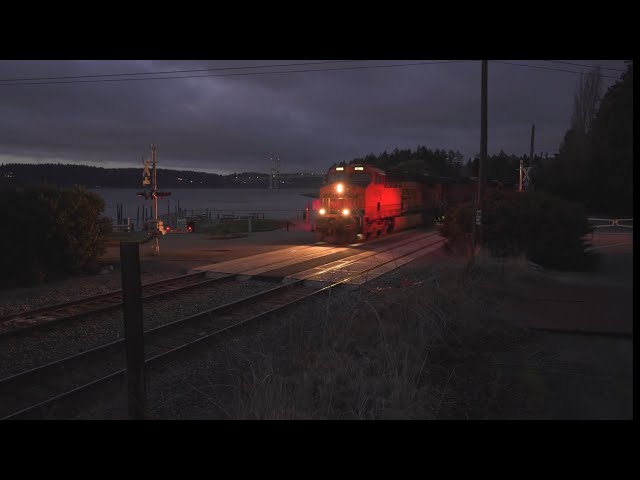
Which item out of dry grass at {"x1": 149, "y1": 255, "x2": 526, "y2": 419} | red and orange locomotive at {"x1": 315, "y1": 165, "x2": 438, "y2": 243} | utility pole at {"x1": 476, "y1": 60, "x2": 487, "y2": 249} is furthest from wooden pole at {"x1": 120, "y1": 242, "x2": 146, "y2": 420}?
red and orange locomotive at {"x1": 315, "y1": 165, "x2": 438, "y2": 243}

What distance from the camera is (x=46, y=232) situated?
52.4 ft

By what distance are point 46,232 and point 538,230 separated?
52.8 ft

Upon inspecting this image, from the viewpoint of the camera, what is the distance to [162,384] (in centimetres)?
700

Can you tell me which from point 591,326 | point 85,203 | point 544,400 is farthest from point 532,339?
point 85,203

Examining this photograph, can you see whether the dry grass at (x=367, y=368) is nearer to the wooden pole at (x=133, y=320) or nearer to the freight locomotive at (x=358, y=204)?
the wooden pole at (x=133, y=320)

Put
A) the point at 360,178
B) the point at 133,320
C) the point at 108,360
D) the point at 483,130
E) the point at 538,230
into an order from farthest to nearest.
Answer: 1. the point at 360,178
2. the point at 483,130
3. the point at 538,230
4. the point at 108,360
5. the point at 133,320

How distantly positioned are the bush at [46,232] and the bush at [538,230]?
13673 millimetres

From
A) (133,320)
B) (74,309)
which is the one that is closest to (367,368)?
(133,320)

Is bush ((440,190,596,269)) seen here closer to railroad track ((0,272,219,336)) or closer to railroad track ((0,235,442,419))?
railroad track ((0,235,442,419))

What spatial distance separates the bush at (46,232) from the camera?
50.0 feet

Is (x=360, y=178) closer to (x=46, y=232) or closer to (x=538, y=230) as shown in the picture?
(x=538, y=230)

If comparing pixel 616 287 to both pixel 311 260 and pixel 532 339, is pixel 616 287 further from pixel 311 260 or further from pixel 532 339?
pixel 311 260

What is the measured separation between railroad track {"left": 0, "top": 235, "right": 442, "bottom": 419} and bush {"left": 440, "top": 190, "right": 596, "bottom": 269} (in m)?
7.89

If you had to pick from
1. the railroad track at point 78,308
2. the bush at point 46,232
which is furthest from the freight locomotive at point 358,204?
the bush at point 46,232
